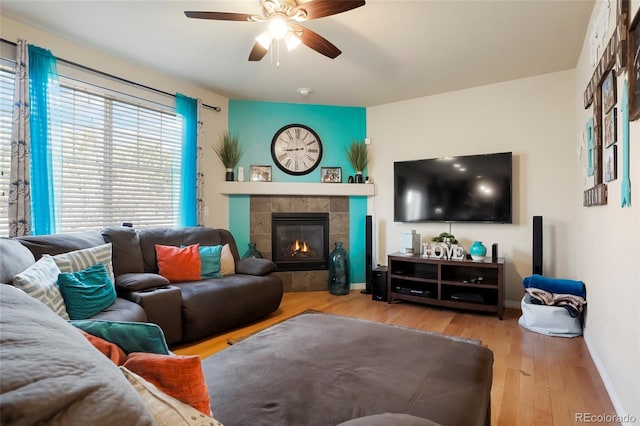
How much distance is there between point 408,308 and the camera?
374cm

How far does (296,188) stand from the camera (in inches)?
176

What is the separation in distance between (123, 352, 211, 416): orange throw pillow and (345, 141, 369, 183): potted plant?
4.03m

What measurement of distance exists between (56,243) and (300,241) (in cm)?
282

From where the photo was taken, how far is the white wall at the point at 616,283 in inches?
60.8

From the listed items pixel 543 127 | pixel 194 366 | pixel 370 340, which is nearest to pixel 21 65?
pixel 194 366

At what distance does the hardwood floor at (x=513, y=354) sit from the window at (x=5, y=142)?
1707 millimetres

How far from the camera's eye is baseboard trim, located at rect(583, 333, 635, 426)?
171 cm

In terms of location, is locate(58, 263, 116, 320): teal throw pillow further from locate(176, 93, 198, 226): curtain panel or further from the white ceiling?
the white ceiling

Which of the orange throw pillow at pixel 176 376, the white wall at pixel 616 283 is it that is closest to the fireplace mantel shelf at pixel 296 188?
the white wall at pixel 616 283

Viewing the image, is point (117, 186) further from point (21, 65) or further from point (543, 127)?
point (543, 127)

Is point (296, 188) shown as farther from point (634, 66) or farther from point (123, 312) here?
point (634, 66)

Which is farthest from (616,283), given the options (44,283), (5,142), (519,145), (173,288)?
(5,142)

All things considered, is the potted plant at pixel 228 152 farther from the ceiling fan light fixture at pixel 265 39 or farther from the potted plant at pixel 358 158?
the ceiling fan light fixture at pixel 265 39
